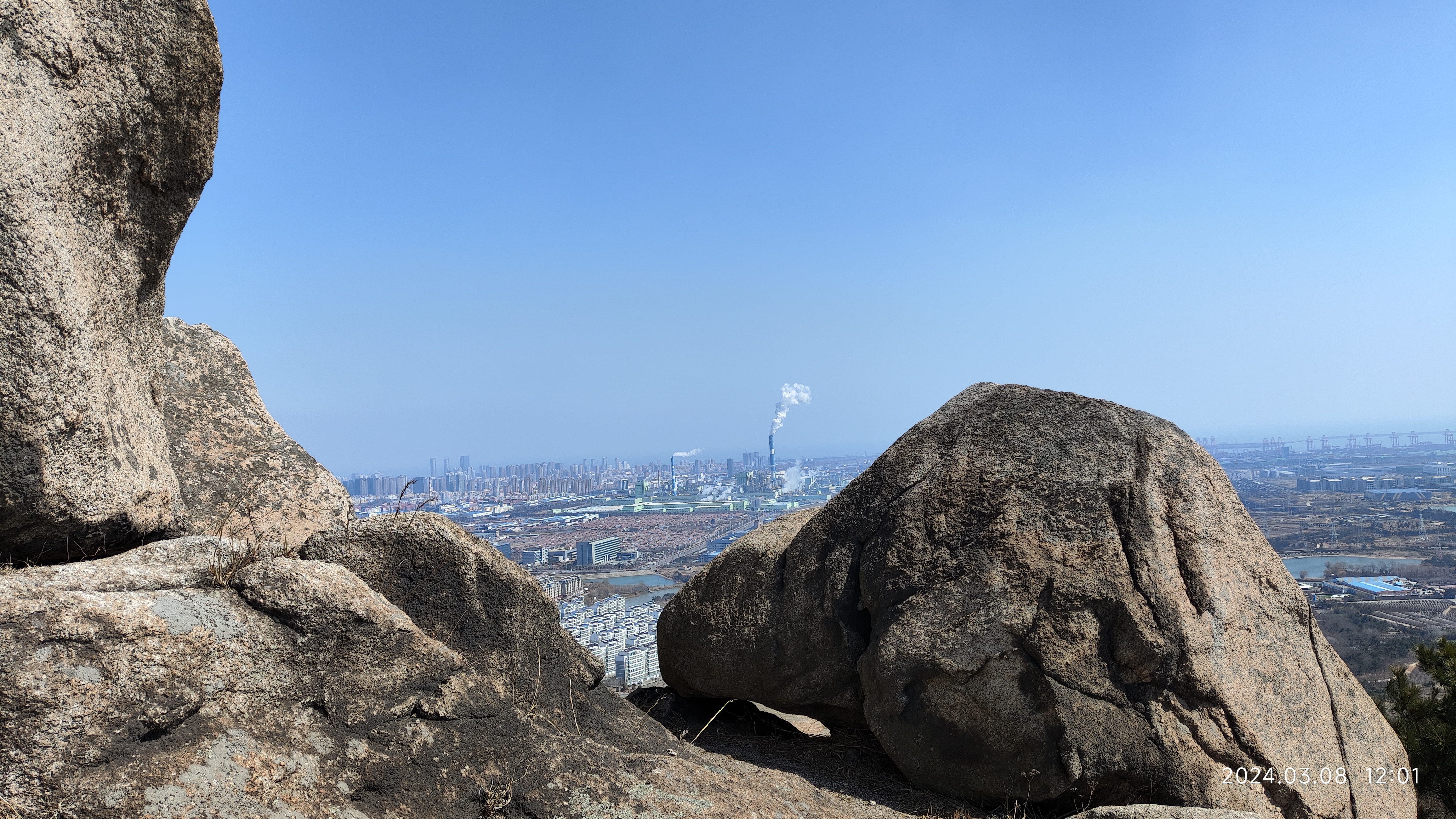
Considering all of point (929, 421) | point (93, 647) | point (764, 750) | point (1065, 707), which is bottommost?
point (764, 750)

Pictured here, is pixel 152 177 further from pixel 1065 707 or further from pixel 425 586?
pixel 1065 707

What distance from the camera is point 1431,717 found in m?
9.18

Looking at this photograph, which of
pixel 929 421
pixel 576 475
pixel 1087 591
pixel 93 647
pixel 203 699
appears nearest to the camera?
pixel 93 647

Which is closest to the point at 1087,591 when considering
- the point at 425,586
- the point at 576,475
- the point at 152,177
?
the point at 425,586

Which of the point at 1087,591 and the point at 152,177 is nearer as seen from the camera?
→ the point at 152,177

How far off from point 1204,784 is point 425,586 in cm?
535

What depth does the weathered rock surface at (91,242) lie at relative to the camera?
3984 mm

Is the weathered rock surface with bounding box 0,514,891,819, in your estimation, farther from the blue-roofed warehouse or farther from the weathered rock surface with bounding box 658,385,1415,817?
the blue-roofed warehouse

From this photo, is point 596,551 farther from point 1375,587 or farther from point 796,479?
point 796,479

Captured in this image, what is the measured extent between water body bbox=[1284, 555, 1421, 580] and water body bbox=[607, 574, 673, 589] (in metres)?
28.7

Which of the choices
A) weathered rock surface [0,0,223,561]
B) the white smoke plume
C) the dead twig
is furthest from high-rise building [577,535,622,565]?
the white smoke plume

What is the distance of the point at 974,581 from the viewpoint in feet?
21.6

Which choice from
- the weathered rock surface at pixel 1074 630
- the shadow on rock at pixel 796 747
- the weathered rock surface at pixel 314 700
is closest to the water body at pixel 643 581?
the shadow on rock at pixel 796 747

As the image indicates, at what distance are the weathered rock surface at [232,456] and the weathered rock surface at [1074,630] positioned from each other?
415cm
